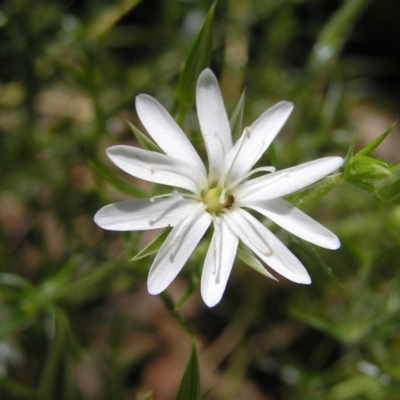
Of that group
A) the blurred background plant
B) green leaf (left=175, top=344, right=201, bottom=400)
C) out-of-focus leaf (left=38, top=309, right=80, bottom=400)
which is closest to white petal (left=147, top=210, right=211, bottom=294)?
green leaf (left=175, top=344, right=201, bottom=400)

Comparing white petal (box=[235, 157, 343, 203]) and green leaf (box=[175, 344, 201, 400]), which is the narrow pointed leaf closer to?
white petal (box=[235, 157, 343, 203])

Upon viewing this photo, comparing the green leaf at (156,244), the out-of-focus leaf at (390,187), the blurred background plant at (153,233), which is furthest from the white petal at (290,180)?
the blurred background plant at (153,233)

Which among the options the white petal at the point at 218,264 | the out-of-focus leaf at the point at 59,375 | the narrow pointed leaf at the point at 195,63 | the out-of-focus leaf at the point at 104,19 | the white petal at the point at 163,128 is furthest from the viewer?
the out-of-focus leaf at the point at 104,19

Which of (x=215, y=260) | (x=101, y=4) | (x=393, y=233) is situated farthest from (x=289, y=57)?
(x=215, y=260)

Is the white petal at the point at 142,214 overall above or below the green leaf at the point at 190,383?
above

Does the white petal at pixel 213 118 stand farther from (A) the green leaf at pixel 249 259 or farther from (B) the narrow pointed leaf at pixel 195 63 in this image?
(A) the green leaf at pixel 249 259

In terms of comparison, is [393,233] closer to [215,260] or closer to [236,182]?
[236,182]

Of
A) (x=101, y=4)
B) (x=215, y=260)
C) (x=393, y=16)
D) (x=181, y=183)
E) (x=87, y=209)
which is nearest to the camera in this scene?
(x=215, y=260)
